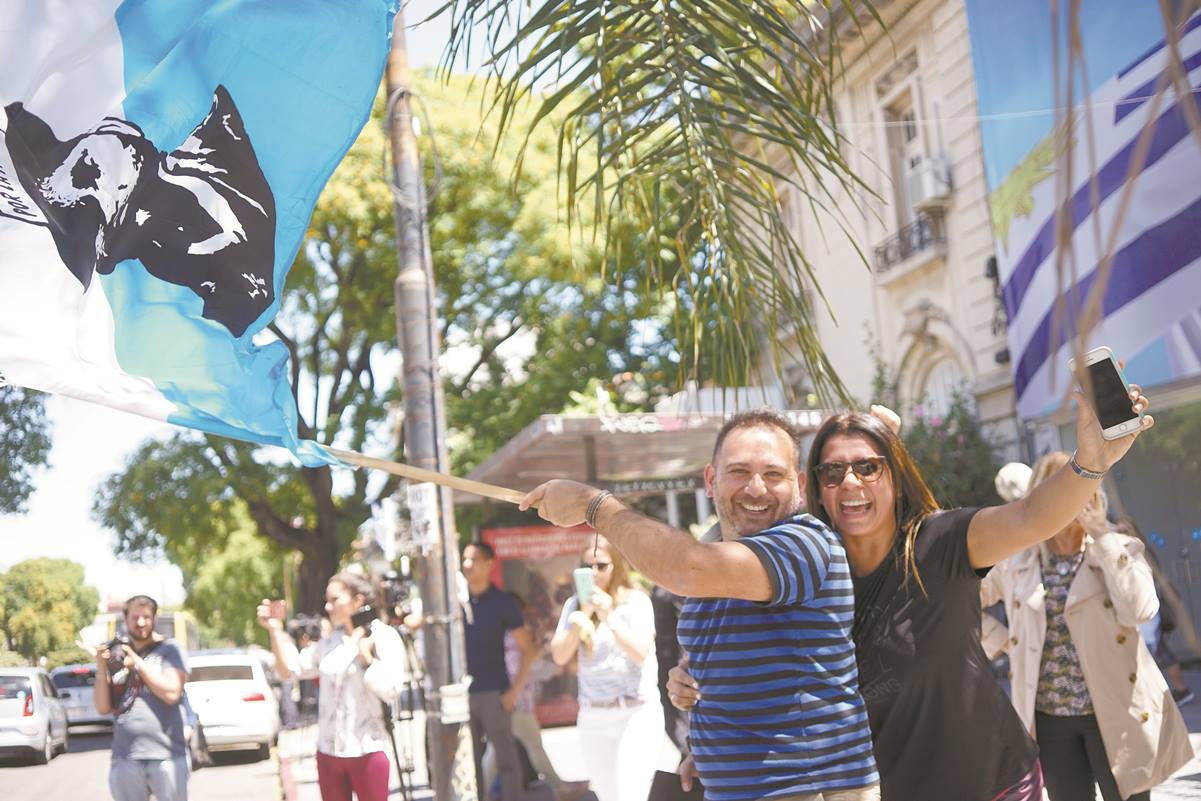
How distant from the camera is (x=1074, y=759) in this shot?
15.5ft

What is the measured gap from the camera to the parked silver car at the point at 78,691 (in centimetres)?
639

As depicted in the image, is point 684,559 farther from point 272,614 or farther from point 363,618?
point 272,614

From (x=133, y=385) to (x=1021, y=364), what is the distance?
11.5 m

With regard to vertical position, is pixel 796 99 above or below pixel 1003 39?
below

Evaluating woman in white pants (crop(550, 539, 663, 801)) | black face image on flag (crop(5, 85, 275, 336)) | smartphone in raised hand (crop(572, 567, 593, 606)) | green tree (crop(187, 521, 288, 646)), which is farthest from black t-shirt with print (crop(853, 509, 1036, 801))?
green tree (crop(187, 521, 288, 646))

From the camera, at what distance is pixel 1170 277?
9.05 metres

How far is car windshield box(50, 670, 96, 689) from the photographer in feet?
21.1

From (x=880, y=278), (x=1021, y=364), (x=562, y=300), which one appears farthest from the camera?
(x=562, y=300)

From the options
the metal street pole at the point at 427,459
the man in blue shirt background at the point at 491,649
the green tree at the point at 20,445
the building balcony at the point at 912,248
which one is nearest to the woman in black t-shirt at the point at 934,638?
the green tree at the point at 20,445

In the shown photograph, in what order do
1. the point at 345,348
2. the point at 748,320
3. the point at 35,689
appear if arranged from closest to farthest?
the point at 748,320, the point at 35,689, the point at 345,348

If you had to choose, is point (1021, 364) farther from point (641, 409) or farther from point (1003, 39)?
point (641, 409)

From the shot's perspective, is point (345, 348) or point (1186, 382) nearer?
point (1186, 382)

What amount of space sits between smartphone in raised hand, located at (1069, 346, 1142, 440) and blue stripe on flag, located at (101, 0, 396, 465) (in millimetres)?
1932

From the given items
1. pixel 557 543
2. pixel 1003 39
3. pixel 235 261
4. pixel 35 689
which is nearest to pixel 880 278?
pixel 557 543
